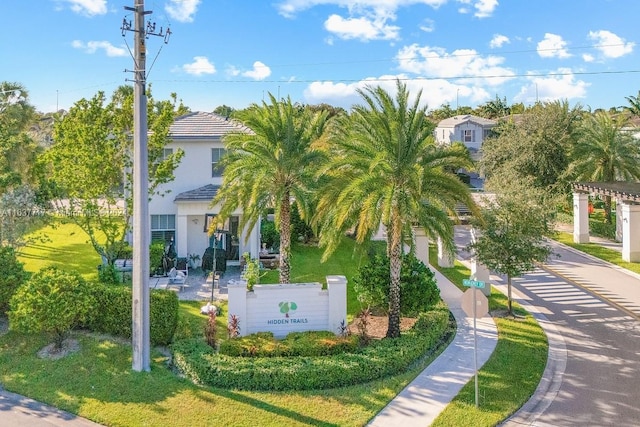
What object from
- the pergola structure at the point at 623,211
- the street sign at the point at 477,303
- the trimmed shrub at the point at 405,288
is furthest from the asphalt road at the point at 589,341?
the trimmed shrub at the point at 405,288

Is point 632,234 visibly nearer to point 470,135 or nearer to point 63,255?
point 63,255

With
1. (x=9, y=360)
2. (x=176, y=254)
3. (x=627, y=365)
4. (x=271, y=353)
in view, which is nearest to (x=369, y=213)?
(x=271, y=353)

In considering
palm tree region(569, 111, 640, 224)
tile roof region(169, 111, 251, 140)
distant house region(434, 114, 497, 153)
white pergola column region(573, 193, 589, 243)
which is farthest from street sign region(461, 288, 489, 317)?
distant house region(434, 114, 497, 153)

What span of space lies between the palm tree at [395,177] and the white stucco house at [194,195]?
9.81 m

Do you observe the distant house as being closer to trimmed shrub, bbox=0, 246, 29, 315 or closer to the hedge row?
the hedge row

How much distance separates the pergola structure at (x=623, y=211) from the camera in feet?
80.6

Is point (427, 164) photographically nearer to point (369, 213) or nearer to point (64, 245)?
A: point (369, 213)

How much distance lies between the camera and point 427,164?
44.7 ft

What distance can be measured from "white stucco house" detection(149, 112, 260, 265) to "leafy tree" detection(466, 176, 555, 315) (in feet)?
34.0

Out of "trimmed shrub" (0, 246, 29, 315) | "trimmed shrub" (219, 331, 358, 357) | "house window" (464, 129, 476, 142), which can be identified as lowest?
"trimmed shrub" (219, 331, 358, 357)

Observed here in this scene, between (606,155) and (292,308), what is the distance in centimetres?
2802

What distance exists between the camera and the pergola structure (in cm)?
2458

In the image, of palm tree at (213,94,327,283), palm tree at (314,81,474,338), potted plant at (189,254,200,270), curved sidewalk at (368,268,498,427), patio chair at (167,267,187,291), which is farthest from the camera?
potted plant at (189,254,200,270)

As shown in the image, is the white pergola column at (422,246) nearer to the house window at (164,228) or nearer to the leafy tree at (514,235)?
the leafy tree at (514,235)
